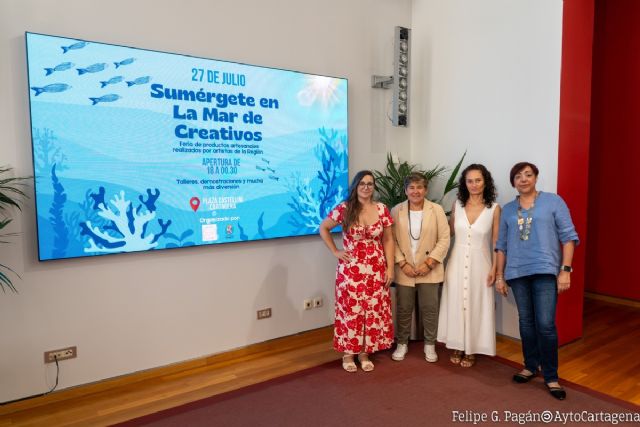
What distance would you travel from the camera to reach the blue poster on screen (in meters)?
2.77

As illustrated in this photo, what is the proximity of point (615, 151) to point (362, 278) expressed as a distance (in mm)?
3413

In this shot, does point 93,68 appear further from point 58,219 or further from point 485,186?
point 485,186

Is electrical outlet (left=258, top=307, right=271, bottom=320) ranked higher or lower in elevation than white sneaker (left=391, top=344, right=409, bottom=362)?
higher

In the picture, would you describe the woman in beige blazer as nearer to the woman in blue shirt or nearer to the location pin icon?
the woman in blue shirt

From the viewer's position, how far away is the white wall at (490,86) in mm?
3559

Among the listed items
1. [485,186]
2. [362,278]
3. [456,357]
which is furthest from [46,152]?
[456,357]

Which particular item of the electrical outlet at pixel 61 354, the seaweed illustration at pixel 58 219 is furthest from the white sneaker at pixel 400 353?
the seaweed illustration at pixel 58 219

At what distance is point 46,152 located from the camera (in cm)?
273

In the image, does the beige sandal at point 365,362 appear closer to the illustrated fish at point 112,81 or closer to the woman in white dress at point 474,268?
the woman in white dress at point 474,268

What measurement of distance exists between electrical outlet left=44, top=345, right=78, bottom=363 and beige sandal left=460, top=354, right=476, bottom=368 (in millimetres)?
2686

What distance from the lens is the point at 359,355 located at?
11.0 feet

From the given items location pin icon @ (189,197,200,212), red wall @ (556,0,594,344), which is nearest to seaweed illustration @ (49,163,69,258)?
location pin icon @ (189,197,200,212)

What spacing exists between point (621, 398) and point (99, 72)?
3.87 m

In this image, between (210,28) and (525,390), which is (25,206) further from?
(525,390)
